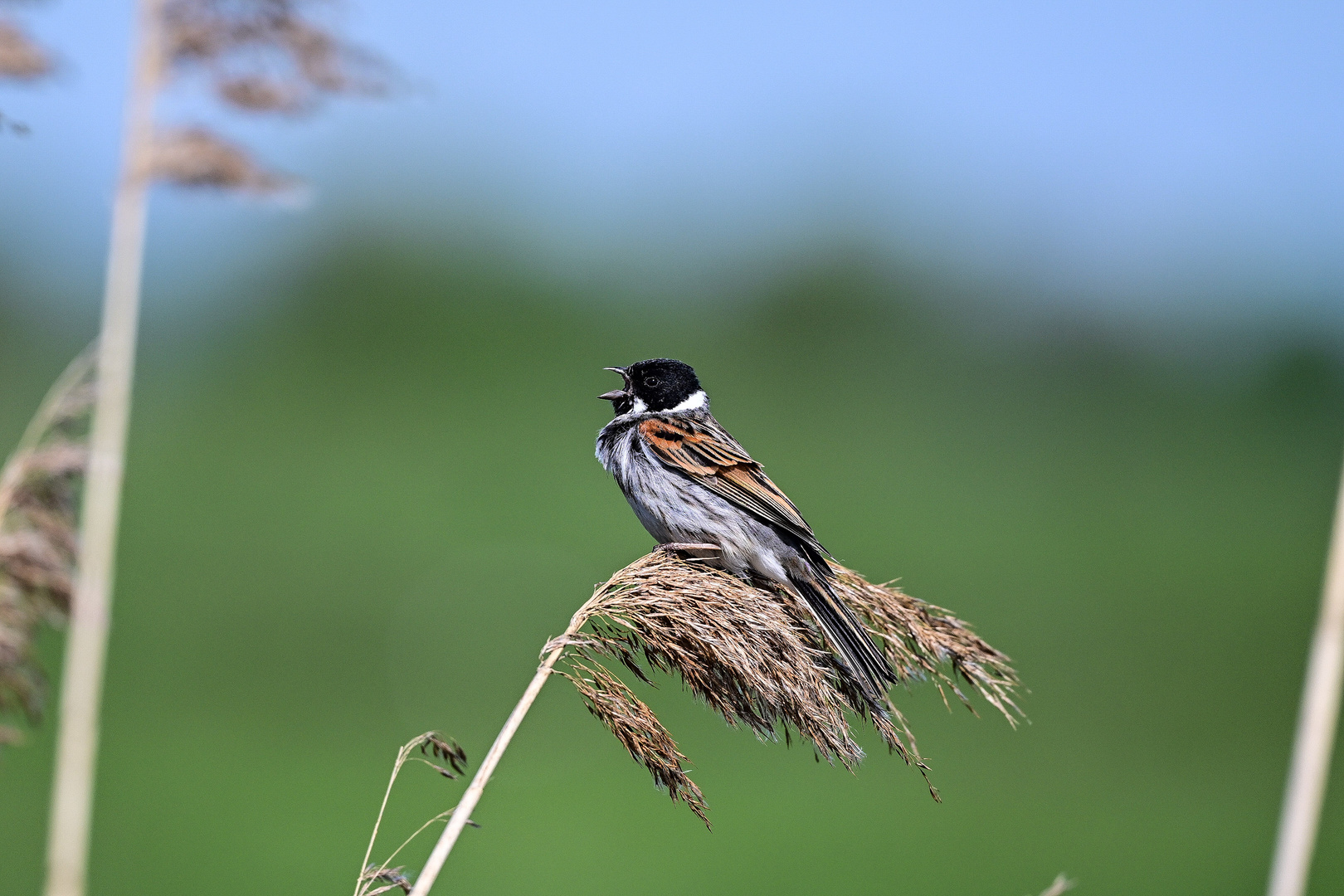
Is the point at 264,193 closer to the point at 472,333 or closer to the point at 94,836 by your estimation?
the point at 94,836

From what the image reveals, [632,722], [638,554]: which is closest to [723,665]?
[632,722]

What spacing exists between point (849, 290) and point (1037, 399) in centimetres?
523

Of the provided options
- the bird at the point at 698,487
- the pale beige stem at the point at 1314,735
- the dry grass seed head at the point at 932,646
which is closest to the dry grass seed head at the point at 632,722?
the dry grass seed head at the point at 932,646

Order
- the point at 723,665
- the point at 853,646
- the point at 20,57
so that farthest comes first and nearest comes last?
the point at 853,646, the point at 723,665, the point at 20,57

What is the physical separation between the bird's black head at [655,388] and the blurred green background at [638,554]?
880cm

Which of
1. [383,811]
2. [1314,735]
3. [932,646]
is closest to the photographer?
[1314,735]

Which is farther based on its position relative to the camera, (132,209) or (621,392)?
(621,392)

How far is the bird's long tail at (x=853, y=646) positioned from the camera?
3504mm

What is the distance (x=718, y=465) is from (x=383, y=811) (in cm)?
270

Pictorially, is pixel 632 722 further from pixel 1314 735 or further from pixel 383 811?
pixel 1314 735

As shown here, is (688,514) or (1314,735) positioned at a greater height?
(1314,735)

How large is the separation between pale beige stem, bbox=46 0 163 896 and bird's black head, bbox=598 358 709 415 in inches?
107

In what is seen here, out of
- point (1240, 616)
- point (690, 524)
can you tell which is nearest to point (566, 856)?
point (690, 524)

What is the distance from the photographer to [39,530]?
2.73m
